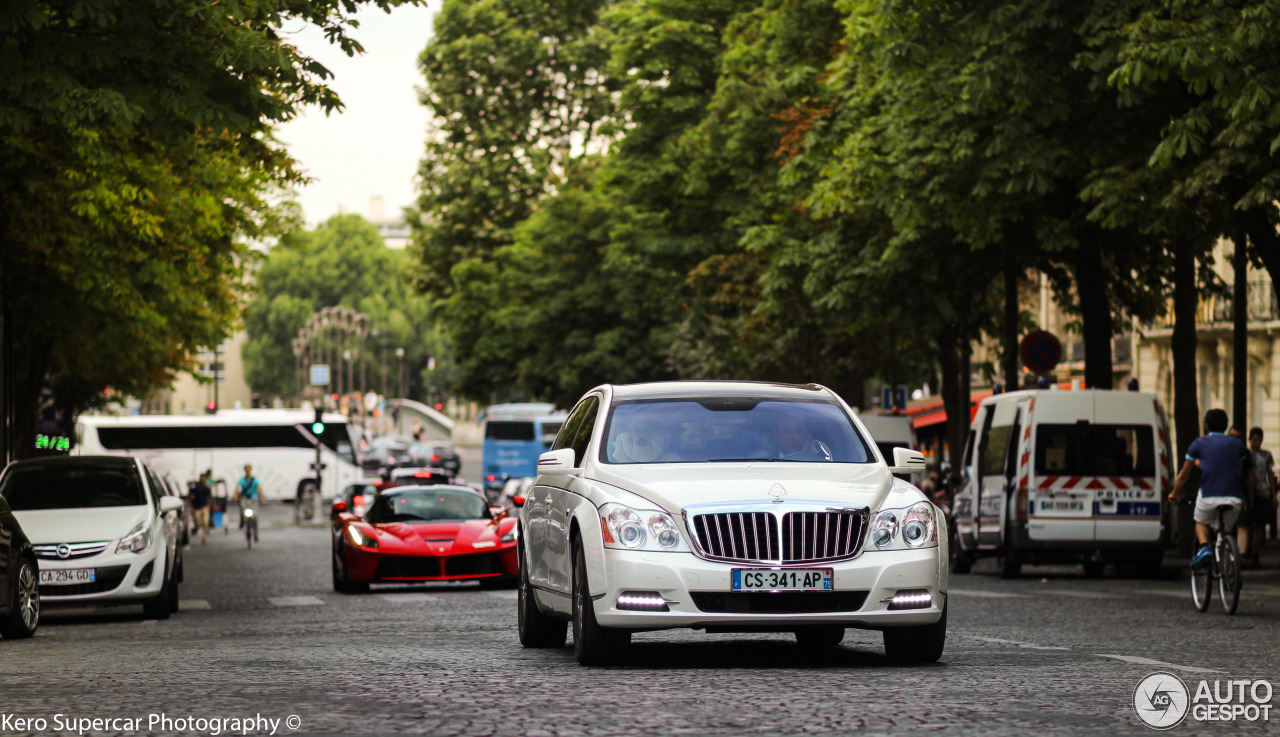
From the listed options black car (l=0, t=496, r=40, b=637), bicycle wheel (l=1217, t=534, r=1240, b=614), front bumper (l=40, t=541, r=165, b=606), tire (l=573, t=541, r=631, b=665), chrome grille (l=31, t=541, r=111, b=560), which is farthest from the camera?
chrome grille (l=31, t=541, r=111, b=560)

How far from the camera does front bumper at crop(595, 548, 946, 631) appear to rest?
10875 millimetres

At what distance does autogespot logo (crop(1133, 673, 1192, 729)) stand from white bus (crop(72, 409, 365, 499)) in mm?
70911

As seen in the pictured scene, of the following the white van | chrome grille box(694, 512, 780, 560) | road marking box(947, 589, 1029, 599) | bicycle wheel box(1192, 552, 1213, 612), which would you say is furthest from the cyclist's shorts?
chrome grille box(694, 512, 780, 560)

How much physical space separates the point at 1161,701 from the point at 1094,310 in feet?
69.4

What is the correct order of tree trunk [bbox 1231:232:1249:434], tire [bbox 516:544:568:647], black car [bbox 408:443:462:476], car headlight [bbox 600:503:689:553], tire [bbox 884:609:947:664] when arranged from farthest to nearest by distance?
black car [bbox 408:443:462:476] → tree trunk [bbox 1231:232:1249:434] → tire [bbox 516:544:568:647] → tire [bbox 884:609:947:664] → car headlight [bbox 600:503:689:553]

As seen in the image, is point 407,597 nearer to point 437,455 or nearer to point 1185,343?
point 1185,343

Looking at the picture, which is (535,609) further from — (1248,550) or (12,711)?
(1248,550)

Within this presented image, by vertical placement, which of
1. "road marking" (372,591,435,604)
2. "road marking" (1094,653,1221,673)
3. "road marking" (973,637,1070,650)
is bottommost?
"road marking" (372,591,435,604)

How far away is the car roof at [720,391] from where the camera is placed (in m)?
12.4

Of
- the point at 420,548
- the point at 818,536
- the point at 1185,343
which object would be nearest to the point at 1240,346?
the point at 1185,343

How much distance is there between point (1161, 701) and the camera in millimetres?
9180

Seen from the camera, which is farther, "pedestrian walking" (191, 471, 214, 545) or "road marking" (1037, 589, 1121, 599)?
"pedestrian walking" (191, 471, 214, 545)

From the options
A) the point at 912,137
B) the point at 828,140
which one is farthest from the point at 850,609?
the point at 828,140

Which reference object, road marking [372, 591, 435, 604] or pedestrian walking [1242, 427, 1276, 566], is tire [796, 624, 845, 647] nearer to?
road marking [372, 591, 435, 604]
